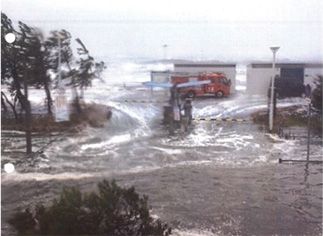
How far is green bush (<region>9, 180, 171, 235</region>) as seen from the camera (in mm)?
1477

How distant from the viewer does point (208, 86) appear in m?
1.61

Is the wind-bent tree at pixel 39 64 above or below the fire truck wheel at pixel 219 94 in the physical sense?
above

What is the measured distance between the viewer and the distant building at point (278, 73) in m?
1.62

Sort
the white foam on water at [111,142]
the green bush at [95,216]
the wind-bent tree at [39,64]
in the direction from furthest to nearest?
the white foam on water at [111,142]
the wind-bent tree at [39,64]
the green bush at [95,216]

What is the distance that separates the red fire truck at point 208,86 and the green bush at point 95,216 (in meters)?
0.47

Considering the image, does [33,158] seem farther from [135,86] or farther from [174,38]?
[174,38]

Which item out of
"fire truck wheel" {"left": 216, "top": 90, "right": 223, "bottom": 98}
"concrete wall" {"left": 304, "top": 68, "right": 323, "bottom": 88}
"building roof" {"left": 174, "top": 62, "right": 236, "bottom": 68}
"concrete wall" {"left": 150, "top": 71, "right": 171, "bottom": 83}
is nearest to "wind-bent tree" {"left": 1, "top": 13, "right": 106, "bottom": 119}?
"concrete wall" {"left": 150, "top": 71, "right": 171, "bottom": 83}

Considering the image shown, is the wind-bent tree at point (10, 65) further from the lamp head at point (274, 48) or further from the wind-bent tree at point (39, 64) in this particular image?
the lamp head at point (274, 48)

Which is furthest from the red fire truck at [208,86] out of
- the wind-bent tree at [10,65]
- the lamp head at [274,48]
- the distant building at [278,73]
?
the wind-bent tree at [10,65]

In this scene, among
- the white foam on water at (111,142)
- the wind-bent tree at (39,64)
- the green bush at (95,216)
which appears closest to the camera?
the green bush at (95,216)

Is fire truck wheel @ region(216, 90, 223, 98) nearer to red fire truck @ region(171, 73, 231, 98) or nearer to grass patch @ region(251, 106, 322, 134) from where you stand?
red fire truck @ region(171, 73, 231, 98)

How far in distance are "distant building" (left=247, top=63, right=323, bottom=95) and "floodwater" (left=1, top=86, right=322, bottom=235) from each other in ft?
0.18

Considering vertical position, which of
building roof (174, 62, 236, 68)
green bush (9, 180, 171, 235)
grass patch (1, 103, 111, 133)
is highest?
building roof (174, 62, 236, 68)

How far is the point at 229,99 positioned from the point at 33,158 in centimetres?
88
